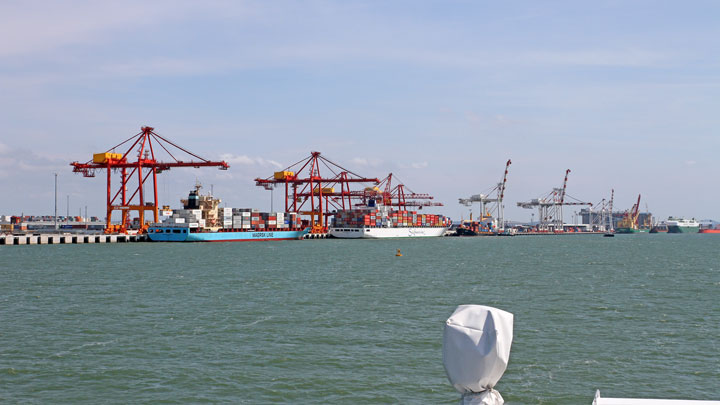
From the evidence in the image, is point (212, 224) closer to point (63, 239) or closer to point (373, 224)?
point (63, 239)

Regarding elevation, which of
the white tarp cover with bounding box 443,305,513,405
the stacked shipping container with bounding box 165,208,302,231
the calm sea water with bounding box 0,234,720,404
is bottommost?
the calm sea water with bounding box 0,234,720,404

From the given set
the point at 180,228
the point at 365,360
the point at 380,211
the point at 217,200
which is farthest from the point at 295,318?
the point at 380,211

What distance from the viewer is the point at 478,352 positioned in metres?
7.30

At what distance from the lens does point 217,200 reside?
432 ft

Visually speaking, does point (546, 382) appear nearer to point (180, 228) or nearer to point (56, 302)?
point (56, 302)

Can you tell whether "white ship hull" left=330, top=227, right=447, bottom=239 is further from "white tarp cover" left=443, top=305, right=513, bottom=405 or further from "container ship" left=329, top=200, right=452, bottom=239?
"white tarp cover" left=443, top=305, right=513, bottom=405

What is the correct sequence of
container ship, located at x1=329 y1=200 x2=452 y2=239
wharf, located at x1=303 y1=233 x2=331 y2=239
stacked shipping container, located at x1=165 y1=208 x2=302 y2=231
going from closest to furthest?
1. stacked shipping container, located at x1=165 y1=208 x2=302 y2=231
2. wharf, located at x1=303 y1=233 x2=331 y2=239
3. container ship, located at x1=329 y1=200 x2=452 y2=239

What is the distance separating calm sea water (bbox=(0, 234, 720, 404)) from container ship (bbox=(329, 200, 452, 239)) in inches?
4806

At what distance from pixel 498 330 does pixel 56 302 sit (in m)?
32.4

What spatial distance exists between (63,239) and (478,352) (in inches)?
4825

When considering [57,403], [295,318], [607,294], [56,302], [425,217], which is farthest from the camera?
[425,217]

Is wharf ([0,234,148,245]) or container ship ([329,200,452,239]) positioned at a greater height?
container ship ([329,200,452,239])

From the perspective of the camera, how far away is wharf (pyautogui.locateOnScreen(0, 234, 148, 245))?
10812cm

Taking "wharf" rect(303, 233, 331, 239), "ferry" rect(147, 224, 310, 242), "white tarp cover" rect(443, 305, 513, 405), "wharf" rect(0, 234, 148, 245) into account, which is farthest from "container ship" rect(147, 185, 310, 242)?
"white tarp cover" rect(443, 305, 513, 405)
